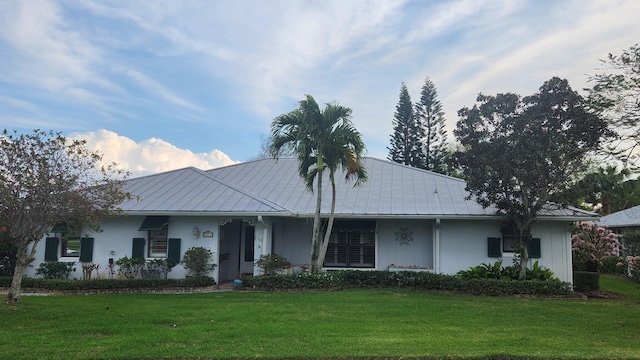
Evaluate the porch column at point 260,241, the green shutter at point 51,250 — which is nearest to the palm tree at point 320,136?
the porch column at point 260,241

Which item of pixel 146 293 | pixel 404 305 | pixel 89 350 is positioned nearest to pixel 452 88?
pixel 404 305

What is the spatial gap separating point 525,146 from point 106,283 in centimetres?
1245

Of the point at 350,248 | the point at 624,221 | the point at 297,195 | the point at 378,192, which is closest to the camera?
the point at 350,248

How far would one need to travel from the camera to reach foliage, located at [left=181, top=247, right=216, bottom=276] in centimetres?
1395

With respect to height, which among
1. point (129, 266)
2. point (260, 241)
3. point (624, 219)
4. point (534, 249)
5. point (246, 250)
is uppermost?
point (624, 219)

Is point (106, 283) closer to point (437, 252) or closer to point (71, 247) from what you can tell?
point (71, 247)

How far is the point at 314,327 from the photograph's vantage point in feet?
26.5

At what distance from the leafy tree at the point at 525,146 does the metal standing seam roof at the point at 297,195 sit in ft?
3.66

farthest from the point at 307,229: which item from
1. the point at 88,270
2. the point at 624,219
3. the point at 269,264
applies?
the point at 624,219

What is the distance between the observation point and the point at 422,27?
13.2 meters

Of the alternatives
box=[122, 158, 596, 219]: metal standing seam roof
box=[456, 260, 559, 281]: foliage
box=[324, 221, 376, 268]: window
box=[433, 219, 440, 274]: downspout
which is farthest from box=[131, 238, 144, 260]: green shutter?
box=[456, 260, 559, 281]: foliage

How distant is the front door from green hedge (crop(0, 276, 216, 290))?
366 cm

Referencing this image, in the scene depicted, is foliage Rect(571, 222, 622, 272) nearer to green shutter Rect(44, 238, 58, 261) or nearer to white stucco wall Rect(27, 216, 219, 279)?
white stucco wall Rect(27, 216, 219, 279)

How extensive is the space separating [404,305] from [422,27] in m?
7.94
